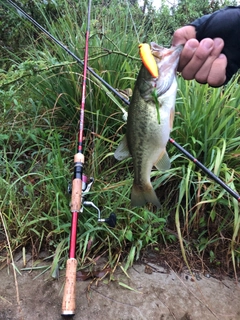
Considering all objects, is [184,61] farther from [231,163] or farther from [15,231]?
[15,231]

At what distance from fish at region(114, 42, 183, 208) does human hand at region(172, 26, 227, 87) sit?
0.11 metres

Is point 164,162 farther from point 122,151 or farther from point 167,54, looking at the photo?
point 167,54

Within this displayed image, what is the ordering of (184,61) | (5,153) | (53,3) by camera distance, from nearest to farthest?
1. (184,61)
2. (5,153)
3. (53,3)

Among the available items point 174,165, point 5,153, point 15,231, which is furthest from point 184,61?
point 5,153

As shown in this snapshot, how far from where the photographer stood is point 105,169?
10.1ft

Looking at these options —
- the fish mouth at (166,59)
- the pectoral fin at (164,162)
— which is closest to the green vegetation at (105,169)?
the pectoral fin at (164,162)

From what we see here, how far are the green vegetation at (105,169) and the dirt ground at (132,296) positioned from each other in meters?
0.16

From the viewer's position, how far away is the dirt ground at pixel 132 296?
87.4 inches

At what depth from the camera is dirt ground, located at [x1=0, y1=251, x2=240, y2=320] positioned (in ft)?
7.28

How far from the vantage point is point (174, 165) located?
2873 mm

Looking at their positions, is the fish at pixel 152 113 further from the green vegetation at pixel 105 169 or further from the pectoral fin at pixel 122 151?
the green vegetation at pixel 105 169

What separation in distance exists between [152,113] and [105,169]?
1.66 meters

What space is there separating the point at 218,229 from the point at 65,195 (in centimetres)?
118

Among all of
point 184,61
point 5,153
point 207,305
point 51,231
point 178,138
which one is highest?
point 184,61
